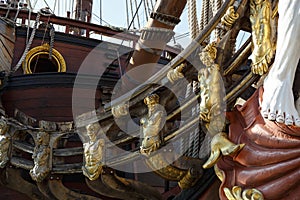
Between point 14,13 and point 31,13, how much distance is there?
0.17 m

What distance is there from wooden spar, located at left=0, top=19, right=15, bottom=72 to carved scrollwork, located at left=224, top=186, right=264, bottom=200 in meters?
2.83

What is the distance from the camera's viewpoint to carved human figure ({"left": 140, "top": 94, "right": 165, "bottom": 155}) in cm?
192

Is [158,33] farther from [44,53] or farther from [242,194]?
[44,53]

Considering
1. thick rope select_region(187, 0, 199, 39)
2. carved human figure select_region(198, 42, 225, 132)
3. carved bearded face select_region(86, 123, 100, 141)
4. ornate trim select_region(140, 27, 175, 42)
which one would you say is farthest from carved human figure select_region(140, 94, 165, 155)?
thick rope select_region(187, 0, 199, 39)

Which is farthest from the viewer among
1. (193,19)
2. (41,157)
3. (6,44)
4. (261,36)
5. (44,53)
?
(44,53)

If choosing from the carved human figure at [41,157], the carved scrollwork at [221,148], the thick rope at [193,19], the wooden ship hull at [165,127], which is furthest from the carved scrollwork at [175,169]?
the thick rope at [193,19]

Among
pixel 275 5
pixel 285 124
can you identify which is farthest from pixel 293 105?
pixel 275 5

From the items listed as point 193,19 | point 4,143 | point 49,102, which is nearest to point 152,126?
point 4,143

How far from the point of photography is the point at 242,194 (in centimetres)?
152

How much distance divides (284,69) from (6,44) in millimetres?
3186

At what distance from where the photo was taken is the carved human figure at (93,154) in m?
2.23

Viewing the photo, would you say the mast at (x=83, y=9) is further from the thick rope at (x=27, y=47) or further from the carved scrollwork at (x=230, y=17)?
the carved scrollwork at (x=230, y=17)

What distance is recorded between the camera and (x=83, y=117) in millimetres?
2447

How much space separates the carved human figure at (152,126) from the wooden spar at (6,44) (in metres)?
2.30
